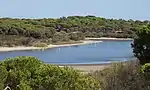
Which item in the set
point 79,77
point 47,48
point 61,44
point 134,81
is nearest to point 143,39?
point 134,81

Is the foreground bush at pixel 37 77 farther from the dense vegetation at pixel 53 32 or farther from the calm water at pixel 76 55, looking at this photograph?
the dense vegetation at pixel 53 32

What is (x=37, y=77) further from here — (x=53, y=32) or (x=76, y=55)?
(x=53, y=32)

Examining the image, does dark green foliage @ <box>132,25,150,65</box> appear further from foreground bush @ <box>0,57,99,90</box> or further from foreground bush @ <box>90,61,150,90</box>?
foreground bush @ <box>0,57,99,90</box>

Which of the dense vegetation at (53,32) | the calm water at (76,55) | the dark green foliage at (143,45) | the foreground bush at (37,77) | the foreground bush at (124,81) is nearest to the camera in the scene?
the foreground bush at (37,77)

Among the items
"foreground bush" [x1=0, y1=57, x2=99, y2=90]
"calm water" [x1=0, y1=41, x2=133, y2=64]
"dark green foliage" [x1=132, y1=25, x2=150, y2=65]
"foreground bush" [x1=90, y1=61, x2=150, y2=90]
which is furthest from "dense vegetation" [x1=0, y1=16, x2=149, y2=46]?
"foreground bush" [x1=0, y1=57, x2=99, y2=90]

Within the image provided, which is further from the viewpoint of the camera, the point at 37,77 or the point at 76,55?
the point at 76,55

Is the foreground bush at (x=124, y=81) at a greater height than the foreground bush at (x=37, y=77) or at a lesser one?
lesser

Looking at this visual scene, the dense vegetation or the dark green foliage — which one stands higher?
the dark green foliage

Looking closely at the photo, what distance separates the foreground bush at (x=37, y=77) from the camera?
27.1 feet

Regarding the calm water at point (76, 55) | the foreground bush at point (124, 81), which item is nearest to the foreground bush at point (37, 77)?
the foreground bush at point (124, 81)

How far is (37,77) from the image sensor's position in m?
8.71

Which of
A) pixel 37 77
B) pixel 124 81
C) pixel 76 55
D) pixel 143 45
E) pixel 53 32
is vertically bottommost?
pixel 76 55

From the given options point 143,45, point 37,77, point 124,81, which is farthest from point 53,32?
point 37,77

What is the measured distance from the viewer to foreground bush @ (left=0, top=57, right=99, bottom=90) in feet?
27.1
